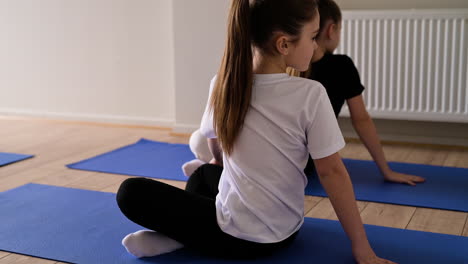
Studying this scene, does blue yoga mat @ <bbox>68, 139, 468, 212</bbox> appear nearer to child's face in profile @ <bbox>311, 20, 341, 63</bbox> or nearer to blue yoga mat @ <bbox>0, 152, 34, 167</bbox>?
blue yoga mat @ <bbox>0, 152, 34, 167</bbox>

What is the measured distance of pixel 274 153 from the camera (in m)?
1.40

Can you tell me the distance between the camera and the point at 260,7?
51.5 inches

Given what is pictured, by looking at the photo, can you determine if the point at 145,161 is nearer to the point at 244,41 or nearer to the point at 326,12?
the point at 326,12

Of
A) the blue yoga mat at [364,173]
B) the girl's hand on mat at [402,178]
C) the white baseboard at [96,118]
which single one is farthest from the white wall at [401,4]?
the white baseboard at [96,118]

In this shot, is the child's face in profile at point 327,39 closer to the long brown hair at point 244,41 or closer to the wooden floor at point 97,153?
→ the wooden floor at point 97,153

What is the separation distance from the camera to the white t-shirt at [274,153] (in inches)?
53.2

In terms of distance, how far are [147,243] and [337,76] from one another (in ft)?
3.50

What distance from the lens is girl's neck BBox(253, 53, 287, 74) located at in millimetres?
1382

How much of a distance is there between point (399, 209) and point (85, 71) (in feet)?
8.57

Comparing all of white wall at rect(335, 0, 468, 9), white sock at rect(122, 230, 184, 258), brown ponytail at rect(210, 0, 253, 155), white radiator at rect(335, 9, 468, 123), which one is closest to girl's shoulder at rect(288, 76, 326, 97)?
brown ponytail at rect(210, 0, 253, 155)

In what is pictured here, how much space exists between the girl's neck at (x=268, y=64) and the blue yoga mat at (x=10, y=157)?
1.75m

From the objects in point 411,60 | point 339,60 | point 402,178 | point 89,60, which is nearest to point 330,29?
point 339,60

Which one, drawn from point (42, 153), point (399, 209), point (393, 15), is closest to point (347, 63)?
point (399, 209)

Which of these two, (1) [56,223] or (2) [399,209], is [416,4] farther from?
(1) [56,223]
